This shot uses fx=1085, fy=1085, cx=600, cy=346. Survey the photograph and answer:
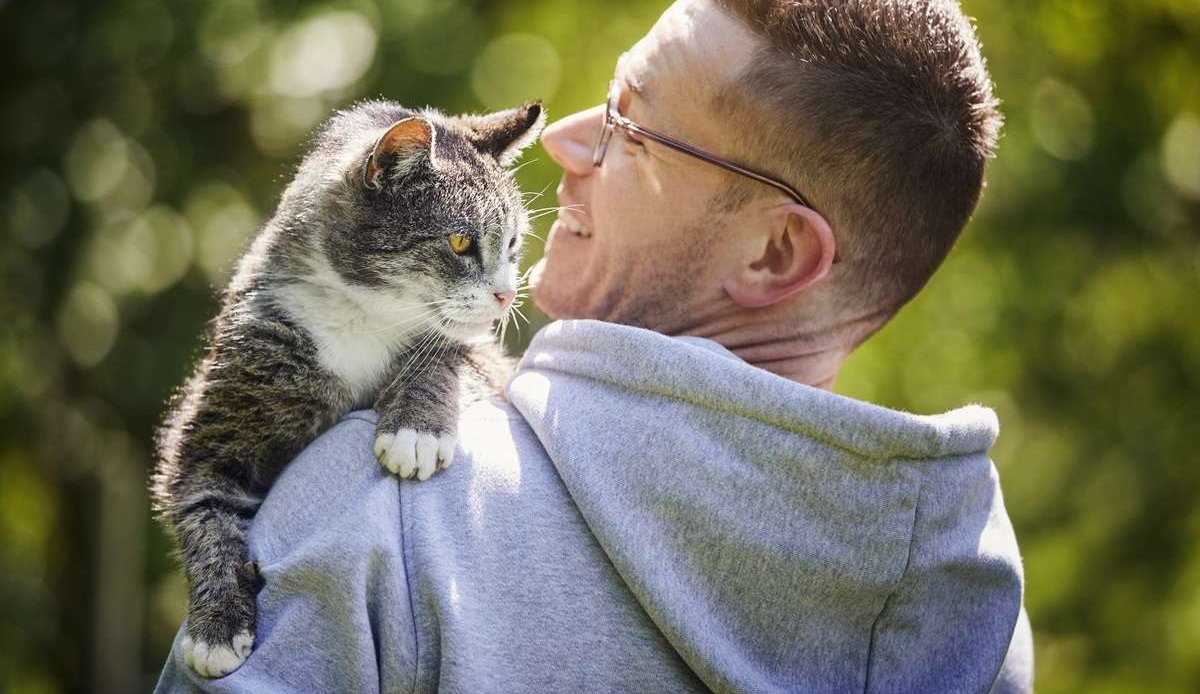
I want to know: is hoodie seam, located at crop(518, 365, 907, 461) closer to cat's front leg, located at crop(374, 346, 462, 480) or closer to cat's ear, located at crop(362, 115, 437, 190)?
cat's front leg, located at crop(374, 346, 462, 480)

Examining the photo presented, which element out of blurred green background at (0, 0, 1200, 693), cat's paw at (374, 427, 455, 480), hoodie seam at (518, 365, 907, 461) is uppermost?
hoodie seam at (518, 365, 907, 461)

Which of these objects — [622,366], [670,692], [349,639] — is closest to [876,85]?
[622,366]

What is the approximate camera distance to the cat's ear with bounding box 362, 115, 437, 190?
88.7 inches

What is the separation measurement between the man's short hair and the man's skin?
5 cm

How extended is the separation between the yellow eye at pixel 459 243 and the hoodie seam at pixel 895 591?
1166mm

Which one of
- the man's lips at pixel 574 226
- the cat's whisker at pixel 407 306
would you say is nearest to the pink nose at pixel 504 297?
the cat's whisker at pixel 407 306

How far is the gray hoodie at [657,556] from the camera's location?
1.69 m

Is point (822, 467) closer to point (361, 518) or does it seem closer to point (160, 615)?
point (361, 518)

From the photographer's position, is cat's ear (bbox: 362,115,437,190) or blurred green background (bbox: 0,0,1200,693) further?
blurred green background (bbox: 0,0,1200,693)

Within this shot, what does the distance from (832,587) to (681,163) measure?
3.22 ft

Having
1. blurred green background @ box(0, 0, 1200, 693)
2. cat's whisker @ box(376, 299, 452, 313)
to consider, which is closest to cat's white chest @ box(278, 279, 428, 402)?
cat's whisker @ box(376, 299, 452, 313)

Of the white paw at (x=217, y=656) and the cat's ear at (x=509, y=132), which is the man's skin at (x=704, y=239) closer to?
the cat's ear at (x=509, y=132)

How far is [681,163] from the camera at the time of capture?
2.33 meters

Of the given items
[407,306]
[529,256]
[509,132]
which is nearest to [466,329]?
[407,306]
